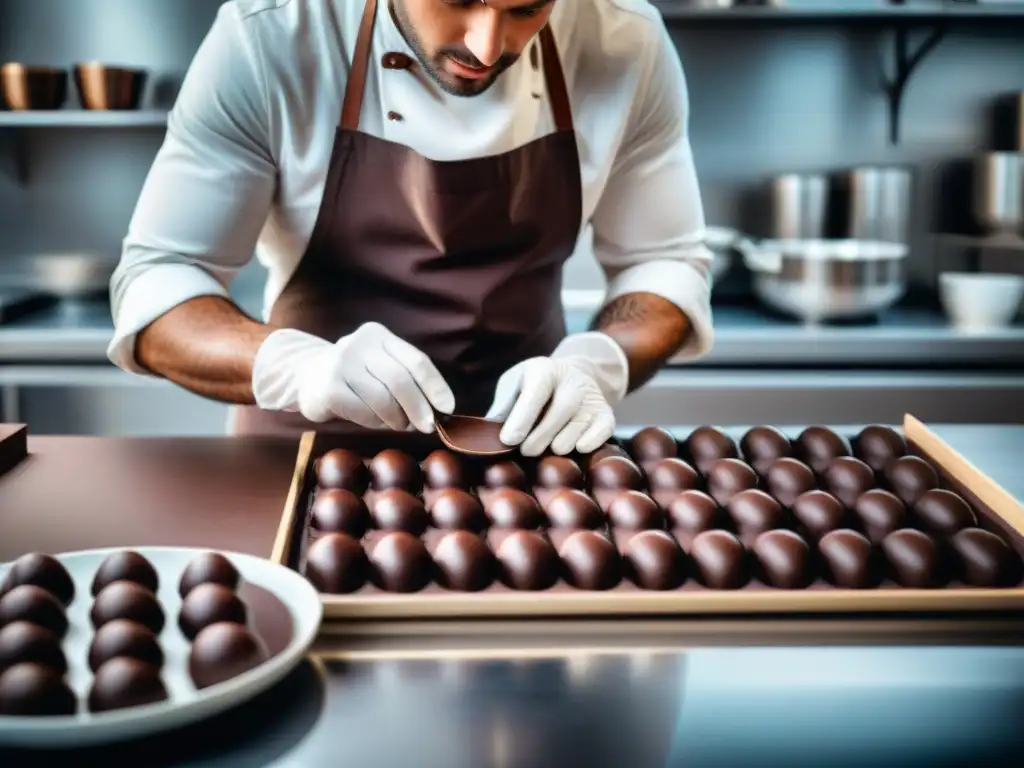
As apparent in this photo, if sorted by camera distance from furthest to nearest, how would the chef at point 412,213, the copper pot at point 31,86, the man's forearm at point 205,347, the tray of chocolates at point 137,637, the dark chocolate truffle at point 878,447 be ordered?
1. the copper pot at point 31,86
2. the man's forearm at point 205,347
3. the chef at point 412,213
4. the dark chocolate truffle at point 878,447
5. the tray of chocolates at point 137,637

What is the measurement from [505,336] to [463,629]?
1064 mm

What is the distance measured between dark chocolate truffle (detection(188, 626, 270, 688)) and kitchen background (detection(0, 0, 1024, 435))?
2170 mm

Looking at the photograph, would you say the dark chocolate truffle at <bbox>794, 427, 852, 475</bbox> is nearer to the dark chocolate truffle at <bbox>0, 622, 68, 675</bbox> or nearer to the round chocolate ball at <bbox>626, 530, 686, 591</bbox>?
the round chocolate ball at <bbox>626, 530, 686, 591</bbox>

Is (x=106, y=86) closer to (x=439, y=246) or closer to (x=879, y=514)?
(x=439, y=246)

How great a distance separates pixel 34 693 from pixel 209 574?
21cm

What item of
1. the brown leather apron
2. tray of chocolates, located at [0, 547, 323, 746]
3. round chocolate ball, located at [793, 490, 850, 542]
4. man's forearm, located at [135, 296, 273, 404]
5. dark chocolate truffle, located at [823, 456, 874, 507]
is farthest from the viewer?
the brown leather apron

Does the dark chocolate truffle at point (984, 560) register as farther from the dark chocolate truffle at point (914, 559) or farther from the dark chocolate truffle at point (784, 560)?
the dark chocolate truffle at point (784, 560)

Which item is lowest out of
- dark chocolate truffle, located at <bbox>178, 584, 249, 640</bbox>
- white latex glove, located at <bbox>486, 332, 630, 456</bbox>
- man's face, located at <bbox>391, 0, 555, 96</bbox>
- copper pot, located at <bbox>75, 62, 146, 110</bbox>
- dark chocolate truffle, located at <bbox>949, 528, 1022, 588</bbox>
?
dark chocolate truffle, located at <bbox>949, 528, 1022, 588</bbox>

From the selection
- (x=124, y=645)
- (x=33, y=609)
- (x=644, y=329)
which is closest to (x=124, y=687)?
(x=124, y=645)

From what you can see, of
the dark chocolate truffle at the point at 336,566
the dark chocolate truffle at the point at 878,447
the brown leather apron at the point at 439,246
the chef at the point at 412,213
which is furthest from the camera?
the brown leather apron at the point at 439,246

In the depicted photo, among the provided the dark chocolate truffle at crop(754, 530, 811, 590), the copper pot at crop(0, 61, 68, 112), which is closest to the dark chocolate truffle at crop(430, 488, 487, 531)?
the dark chocolate truffle at crop(754, 530, 811, 590)

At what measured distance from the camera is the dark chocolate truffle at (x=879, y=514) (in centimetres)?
119

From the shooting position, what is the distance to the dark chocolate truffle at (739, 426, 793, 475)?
1449 millimetres

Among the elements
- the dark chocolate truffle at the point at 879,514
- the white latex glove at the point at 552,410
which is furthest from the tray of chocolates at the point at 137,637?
the dark chocolate truffle at the point at 879,514
